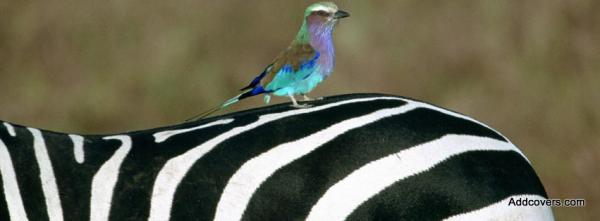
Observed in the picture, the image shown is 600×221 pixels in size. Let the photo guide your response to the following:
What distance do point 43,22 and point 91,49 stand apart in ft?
0.84

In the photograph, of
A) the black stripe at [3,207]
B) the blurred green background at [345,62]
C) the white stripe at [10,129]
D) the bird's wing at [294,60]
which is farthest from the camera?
the blurred green background at [345,62]

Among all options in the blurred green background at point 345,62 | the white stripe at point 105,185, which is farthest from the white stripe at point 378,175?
the blurred green background at point 345,62

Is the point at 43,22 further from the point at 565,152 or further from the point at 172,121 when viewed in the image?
the point at 565,152

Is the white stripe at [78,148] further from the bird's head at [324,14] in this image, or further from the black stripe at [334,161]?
the bird's head at [324,14]

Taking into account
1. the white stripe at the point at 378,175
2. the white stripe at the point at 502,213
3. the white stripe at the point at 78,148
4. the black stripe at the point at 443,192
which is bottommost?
the white stripe at the point at 502,213

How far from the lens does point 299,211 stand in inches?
79.4

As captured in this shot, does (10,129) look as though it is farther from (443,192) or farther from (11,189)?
(443,192)

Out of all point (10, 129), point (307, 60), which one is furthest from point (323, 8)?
point (10, 129)

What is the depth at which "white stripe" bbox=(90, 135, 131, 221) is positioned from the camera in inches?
79.5

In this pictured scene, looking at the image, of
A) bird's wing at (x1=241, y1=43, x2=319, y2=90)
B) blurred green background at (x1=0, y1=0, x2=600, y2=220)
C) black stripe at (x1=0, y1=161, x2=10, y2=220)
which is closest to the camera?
black stripe at (x1=0, y1=161, x2=10, y2=220)

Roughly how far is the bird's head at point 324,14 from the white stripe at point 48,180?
0.67 meters

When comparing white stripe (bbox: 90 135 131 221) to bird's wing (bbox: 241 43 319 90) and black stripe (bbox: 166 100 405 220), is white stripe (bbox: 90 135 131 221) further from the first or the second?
bird's wing (bbox: 241 43 319 90)

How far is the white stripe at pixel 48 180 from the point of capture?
2.01 metres

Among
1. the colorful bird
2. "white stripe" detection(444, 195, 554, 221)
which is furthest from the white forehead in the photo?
"white stripe" detection(444, 195, 554, 221)
